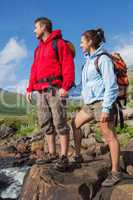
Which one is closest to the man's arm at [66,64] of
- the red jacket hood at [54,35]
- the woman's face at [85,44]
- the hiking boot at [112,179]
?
the red jacket hood at [54,35]

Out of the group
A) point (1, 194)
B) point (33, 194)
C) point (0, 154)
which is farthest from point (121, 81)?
point (0, 154)

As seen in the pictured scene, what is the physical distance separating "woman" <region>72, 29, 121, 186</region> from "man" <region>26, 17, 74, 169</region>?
664mm

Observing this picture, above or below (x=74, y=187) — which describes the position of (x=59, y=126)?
above

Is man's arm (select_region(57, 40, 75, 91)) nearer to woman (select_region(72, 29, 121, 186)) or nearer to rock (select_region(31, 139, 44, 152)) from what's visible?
woman (select_region(72, 29, 121, 186))

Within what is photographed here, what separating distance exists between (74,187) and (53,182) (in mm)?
471

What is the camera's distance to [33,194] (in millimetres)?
9695

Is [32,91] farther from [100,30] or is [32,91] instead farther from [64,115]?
[100,30]

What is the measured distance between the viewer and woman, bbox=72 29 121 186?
896 centimetres

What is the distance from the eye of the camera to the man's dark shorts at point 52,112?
10266 mm

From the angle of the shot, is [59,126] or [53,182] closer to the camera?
Answer: [53,182]

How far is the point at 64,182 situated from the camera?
941 centimetres

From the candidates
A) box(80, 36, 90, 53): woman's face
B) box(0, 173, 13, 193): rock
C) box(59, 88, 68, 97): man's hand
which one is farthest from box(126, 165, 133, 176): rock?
box(0, 173, 13, 193): rock

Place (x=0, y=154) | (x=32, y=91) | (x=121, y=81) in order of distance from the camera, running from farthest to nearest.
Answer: (x=0, y=154) < (x=32, y=91) < (x=121, y=81)

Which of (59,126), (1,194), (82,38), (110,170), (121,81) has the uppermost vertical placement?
(82,38)
